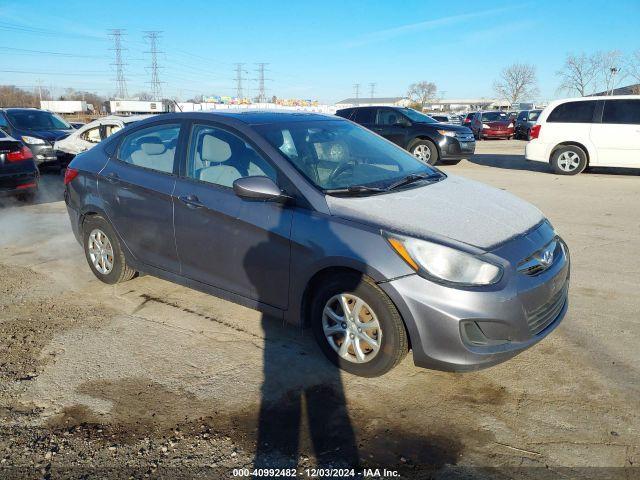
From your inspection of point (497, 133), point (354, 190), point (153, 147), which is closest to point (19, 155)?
point (153, 147)

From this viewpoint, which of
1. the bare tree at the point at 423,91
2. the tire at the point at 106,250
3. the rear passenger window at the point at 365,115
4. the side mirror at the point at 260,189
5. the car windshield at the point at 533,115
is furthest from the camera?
the bare tree at the point at 423,91

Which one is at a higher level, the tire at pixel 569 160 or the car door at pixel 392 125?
the car door at pixel 392 125

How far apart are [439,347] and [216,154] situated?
87.1 inches

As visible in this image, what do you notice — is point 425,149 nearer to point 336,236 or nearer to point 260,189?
point 260,189

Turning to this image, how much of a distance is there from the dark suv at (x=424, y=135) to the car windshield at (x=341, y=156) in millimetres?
9536

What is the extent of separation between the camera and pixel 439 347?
2889mm

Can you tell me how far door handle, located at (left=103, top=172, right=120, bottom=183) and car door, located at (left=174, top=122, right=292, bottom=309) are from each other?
2.76 feet

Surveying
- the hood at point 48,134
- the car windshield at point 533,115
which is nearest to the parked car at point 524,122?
the car windshield at point 533,115

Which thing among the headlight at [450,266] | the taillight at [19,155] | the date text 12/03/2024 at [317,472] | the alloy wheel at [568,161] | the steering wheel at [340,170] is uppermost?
the steering wheel at [340,170]

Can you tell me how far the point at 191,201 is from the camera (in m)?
3.85

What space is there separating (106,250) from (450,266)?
3.37 metres

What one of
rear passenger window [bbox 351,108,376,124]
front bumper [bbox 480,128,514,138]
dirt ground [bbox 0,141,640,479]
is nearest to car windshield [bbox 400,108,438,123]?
rear passenger window [bbox 351,108,376,124]

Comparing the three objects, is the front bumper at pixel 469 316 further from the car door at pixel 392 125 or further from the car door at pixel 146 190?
the car door at pixel 392 125

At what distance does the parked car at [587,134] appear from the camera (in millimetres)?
11508
